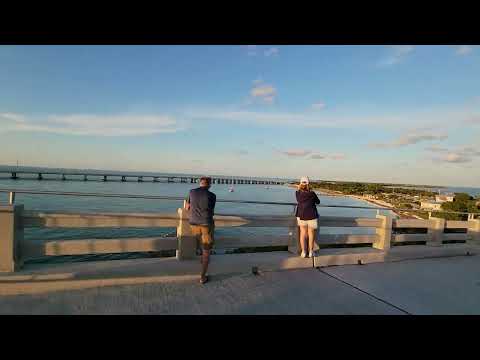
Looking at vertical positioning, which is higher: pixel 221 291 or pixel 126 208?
pixel 221 291

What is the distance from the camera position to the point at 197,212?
4.11 m

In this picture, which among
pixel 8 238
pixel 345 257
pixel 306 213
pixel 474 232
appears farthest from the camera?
pixel 474 232

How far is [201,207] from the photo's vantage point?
4098 mm

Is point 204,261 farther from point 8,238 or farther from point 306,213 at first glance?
point 8,238

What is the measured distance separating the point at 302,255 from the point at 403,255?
102 inches

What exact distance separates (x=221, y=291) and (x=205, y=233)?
0.86 m

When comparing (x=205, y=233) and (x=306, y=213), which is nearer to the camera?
(x=205, y=233)

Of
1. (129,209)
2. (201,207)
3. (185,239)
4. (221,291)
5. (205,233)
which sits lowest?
(129,209)

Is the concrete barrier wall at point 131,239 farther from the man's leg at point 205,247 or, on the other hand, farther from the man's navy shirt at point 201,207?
the man's leg at point 205,247

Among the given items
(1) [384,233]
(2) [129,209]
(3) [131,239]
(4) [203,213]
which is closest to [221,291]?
(4) [203,213]

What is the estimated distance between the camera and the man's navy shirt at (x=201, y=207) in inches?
161

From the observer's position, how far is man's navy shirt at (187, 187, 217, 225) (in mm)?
4086

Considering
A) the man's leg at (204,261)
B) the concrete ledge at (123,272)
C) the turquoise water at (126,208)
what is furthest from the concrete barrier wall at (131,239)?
the turquoise water at (126,208)
